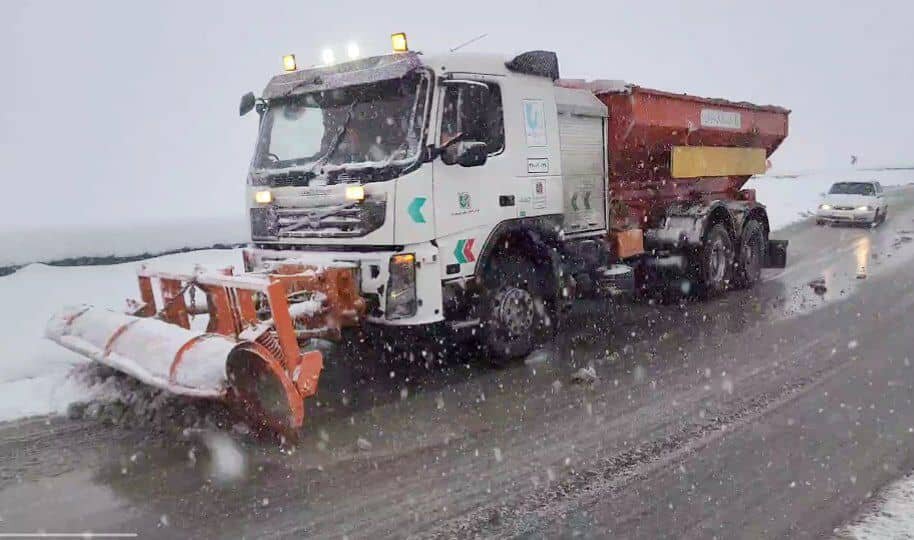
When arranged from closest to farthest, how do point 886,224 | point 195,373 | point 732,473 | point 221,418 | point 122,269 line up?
point 732,473 < point 195,373 < point 221,418 < point 122,269 < point 886,224

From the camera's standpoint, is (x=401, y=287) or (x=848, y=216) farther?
(x=848, y=216)

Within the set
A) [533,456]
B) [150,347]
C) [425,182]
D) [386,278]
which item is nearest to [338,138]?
[425,182]

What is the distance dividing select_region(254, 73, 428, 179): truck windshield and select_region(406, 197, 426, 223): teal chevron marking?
322 millimetres

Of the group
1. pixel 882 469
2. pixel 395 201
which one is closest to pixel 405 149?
pixel 395 201

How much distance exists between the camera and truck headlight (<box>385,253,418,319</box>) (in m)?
Result: 5.70

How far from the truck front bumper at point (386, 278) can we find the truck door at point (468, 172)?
243 mm

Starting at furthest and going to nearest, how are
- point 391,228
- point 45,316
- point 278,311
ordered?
point 45,316
point 391,228
point 278,311

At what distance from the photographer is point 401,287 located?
18.8 ft

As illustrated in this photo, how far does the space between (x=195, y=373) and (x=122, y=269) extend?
614cm

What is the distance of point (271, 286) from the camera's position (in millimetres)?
4785

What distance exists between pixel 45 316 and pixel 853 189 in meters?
20.5

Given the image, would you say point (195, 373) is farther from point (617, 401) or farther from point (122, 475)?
point (617, 401)

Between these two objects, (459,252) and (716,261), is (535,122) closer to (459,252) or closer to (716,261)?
(459,252)

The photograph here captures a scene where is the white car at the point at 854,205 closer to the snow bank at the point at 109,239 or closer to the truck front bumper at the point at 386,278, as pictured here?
the snow bank at the point at 109,239
